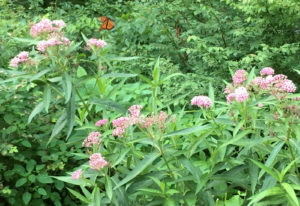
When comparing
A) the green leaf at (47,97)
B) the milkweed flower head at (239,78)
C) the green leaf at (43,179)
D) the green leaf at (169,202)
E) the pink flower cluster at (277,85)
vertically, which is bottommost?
the green leaf at (43,179)

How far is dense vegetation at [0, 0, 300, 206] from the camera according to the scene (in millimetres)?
1701

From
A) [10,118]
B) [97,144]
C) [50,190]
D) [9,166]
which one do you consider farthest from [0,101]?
[97,144]

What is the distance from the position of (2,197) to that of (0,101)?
0.82m

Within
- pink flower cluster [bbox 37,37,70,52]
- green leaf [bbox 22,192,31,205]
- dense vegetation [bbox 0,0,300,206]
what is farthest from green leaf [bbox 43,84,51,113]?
green leaf [bbox 22,192,31,205]

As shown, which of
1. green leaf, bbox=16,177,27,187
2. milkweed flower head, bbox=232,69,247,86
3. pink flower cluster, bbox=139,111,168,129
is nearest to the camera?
pink flower cluster, bbox=139,111,168,129

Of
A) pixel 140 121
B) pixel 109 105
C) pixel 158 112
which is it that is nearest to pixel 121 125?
pixel 140 121

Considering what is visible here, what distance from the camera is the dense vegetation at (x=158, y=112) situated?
1.70 meters

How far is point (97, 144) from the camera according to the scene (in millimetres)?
1898

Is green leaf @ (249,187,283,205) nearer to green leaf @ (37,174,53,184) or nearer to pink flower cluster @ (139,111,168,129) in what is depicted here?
pink flower cluster @ (139,111,168,129)

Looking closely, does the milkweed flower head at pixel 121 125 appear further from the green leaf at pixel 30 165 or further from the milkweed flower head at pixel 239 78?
the green leaf at pixel 30 165

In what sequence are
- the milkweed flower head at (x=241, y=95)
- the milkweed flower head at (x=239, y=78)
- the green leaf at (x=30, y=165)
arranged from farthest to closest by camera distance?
the green leaf at (x=30, y=165) < the milkweed flower head at (x=239, y=78) < the milkweed flower head at (x=241, y=95)

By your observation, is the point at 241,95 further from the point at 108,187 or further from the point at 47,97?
the point at 47,97

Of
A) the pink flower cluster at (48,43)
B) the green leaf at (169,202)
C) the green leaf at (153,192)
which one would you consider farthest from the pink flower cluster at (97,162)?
the pink flower cluster at (48,43)

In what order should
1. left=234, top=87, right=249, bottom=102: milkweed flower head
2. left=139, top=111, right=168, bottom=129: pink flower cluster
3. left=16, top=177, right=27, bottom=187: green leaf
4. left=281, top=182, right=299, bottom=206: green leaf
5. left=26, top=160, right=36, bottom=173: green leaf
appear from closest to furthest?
left=281, top=182, right=299, bottom=206: green leaf < left=234, top=87, right=249, bottom=102: milkweed flower head < left=139, top=111, right=168, bottom=129: pink flower cluster < left=16, top=177, right=27, bottom=187: green leaf < left=26, top=160, right=36, bottom=173: green leaf
